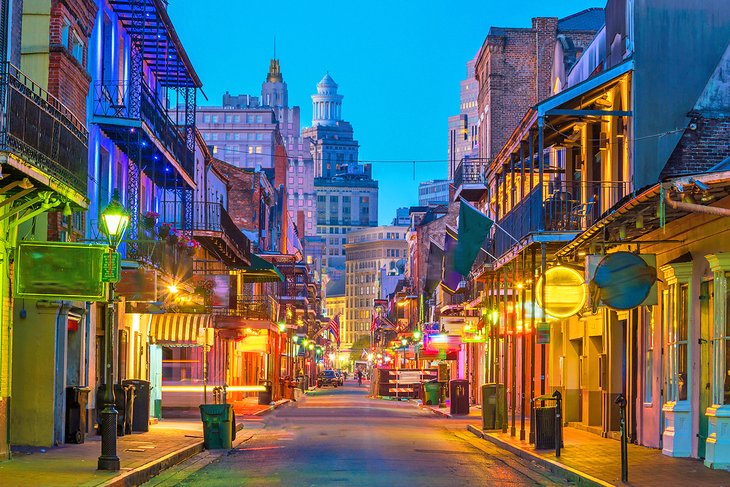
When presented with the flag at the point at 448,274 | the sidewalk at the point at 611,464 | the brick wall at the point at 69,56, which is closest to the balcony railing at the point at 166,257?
the brick wall at the point at 69,56

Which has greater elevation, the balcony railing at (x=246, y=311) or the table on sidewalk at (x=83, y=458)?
the balcony railing at (x=246, y=311)

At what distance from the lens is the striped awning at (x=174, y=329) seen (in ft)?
117

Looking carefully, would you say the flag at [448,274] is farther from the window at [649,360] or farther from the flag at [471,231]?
the window at [649,360]

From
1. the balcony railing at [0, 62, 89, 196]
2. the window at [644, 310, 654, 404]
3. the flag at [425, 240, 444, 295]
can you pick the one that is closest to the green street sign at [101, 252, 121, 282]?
the balcony railing at [0, 62, 89, 196]

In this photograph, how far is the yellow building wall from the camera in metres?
22.7

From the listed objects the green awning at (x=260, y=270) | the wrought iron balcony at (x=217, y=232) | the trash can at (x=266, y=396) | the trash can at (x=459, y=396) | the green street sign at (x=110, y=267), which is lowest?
the trash can at (x=266, y=396)

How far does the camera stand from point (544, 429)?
23.8m

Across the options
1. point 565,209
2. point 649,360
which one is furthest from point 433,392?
point 649,360

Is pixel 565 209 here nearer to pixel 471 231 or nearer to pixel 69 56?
pixel 471 231

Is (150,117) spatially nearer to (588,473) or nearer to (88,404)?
(88,404)

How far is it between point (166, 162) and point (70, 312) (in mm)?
9816

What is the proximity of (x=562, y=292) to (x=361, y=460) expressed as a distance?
622 cm

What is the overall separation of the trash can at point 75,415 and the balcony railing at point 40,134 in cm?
591

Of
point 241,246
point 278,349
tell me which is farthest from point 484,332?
point 278,349
